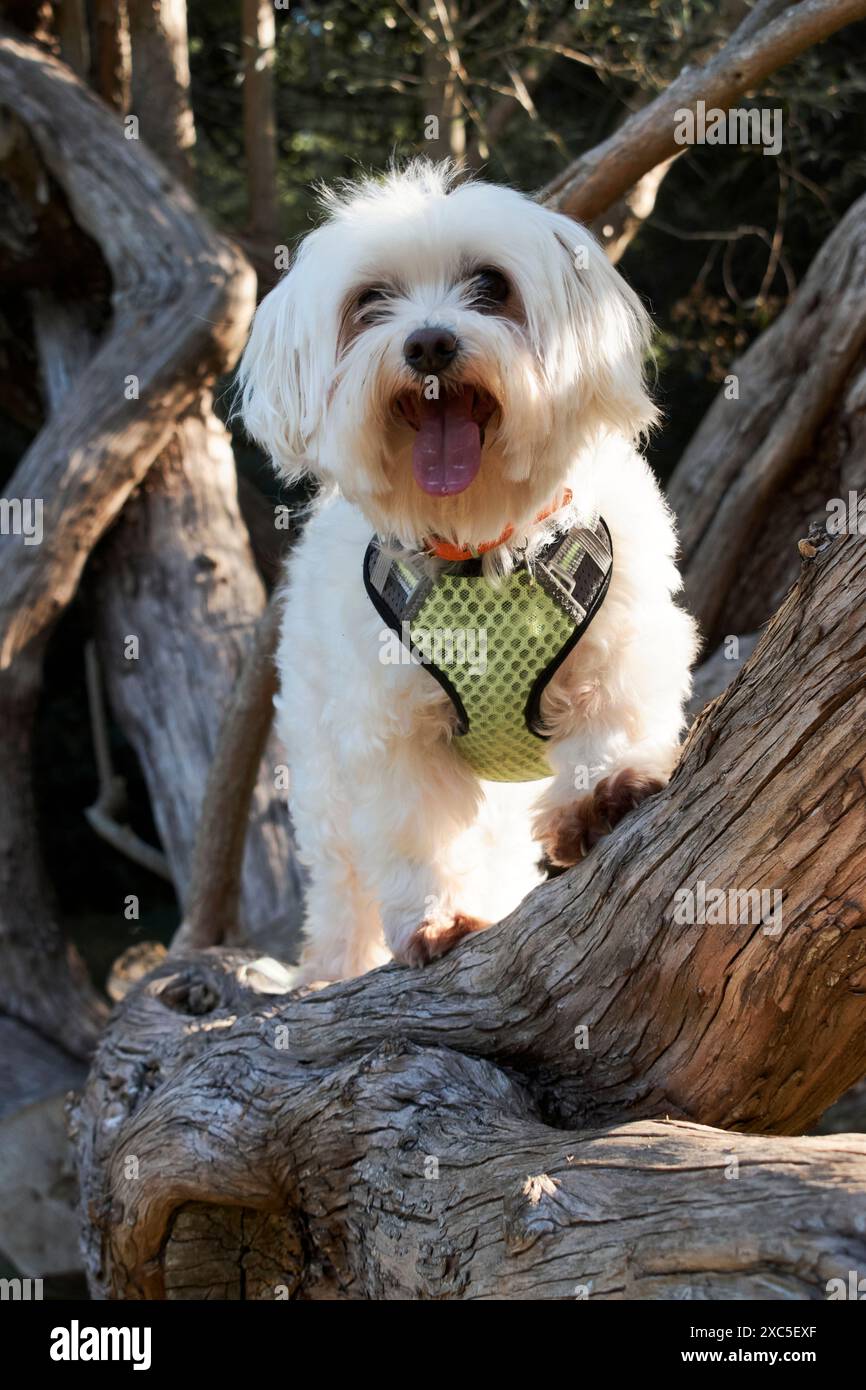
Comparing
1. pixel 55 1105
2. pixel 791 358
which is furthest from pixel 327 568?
pixel 55 1105

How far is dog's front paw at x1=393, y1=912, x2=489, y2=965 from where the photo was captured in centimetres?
292

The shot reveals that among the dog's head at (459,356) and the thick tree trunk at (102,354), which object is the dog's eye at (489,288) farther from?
the thick tree trunk at (102,354)

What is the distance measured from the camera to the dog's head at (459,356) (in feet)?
8.60

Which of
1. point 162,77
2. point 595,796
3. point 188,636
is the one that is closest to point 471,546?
point 595,796

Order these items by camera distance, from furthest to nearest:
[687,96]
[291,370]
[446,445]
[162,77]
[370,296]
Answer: [162,77]
[687,96]
[291,370]
[370,296]
[446,445]

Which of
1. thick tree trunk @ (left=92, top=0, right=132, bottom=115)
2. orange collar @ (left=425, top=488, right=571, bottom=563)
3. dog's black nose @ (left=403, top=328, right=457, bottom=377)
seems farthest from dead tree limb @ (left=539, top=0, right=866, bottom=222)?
thick tree trunk @ (left=92, top=0, right=132, bottom=115)

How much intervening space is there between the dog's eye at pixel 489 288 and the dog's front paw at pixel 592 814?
88cm

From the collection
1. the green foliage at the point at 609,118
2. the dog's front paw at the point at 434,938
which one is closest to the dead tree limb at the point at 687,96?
the dog's front paw at the point at 434,938

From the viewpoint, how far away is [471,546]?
9.44 feet

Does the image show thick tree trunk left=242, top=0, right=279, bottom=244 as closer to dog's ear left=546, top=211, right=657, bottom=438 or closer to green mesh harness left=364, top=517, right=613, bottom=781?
dog's ear left=546, top=211, right=657, bottom=438

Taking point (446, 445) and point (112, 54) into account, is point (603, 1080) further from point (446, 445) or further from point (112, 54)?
point (112, 54)

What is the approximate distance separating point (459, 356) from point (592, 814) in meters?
0.83

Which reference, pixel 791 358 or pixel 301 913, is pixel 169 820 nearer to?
pixel 301 913

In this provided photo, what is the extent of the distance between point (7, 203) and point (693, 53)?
2.53 metres
